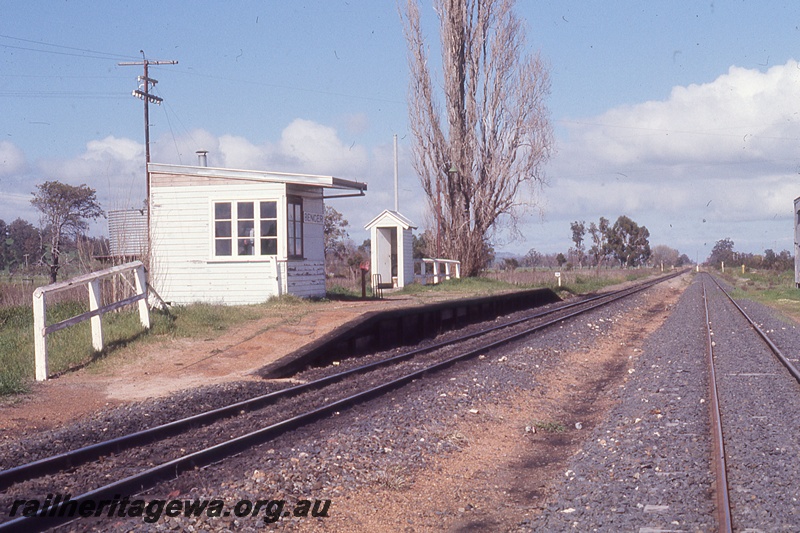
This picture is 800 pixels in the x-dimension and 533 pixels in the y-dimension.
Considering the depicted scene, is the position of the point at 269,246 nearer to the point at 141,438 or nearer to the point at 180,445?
the point at 141,438

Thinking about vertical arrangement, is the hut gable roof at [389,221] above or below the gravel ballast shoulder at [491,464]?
above

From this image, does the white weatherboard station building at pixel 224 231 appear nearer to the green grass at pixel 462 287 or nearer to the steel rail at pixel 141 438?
the steel rail at pixel 141 438

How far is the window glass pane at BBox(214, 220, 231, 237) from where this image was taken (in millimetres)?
18219

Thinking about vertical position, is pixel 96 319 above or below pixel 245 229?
below

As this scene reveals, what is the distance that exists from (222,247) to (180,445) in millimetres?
11659

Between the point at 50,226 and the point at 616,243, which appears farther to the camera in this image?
the point at 616,243

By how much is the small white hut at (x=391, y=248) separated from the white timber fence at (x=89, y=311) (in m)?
15.0

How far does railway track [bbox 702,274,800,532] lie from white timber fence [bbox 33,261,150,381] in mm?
7973

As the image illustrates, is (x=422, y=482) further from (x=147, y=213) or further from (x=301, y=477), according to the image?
(x=147, y=213)

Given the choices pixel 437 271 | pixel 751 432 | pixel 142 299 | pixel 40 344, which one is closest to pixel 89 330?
pixel 142 299

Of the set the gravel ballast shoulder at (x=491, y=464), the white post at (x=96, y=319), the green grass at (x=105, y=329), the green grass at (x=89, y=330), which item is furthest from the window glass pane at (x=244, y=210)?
the gravel ballast shoulder at (x=491, y=464)

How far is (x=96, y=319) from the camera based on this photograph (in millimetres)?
11359

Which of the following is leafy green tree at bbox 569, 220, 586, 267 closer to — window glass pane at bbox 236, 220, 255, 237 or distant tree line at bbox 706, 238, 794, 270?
distant tree line at bbox 706, 238, 794, 270

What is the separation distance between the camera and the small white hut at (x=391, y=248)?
91.8 feet
